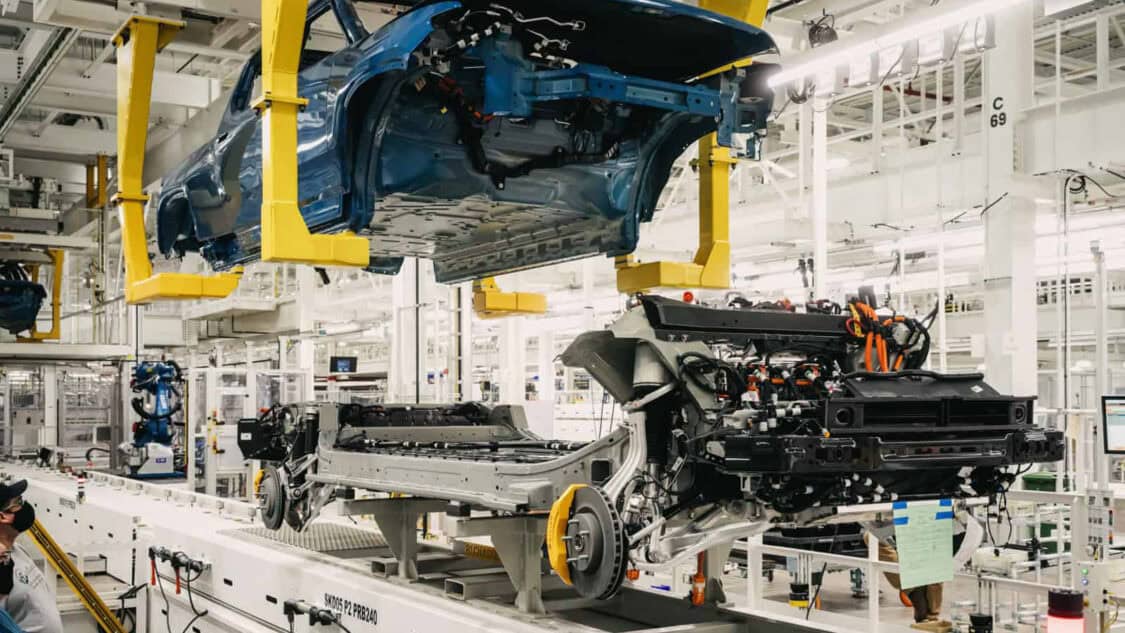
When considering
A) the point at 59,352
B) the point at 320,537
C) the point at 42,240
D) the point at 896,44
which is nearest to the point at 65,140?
the point at 42,240

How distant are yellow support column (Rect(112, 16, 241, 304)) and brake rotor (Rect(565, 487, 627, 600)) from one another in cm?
292

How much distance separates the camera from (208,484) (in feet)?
40.1

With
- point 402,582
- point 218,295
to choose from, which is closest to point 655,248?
point 218,295

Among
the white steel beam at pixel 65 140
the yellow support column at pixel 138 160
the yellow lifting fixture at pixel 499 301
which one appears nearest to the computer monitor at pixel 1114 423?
the yellow lifting fixture at pixel 499 301

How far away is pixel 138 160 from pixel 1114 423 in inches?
247

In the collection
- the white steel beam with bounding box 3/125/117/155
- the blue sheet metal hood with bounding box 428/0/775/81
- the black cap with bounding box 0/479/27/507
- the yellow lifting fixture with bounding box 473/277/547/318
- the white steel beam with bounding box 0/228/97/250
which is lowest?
the black cap with bounding box 0/479/27/507

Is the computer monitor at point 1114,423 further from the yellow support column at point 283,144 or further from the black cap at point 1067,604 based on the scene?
the yellow support column at point 283,144

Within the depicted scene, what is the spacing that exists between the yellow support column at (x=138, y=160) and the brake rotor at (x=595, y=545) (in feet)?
9.57

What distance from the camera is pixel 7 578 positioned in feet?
14.3

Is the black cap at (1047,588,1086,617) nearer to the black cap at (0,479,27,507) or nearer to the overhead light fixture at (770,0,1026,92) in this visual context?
the overhead light fixture at (770,0,1026,92)

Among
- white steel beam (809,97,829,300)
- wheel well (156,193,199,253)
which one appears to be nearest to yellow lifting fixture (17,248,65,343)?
wheel well (156,193,199,253)

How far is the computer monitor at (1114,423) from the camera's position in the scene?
23.3 feet

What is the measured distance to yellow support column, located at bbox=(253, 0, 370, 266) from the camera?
13.0 feet

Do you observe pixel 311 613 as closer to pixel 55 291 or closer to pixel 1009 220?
pixel 1009 220
